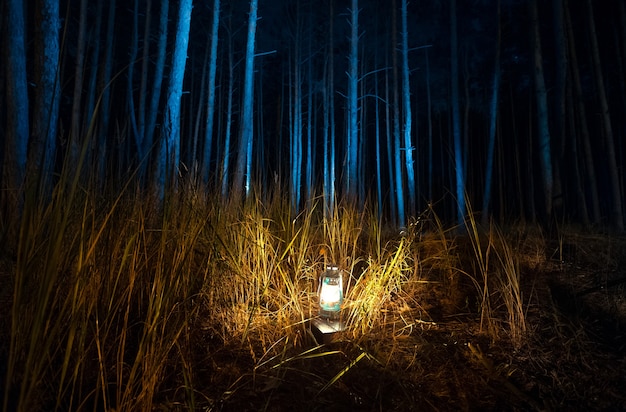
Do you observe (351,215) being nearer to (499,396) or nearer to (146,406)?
(499,396)

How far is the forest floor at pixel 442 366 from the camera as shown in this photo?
132cm

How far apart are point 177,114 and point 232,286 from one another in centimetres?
415

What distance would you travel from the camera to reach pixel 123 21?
44.1 feet

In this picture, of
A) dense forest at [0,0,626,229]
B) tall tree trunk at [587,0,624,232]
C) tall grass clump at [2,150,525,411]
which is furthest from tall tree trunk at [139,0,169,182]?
tall tree trunk at [587,0,624,232]

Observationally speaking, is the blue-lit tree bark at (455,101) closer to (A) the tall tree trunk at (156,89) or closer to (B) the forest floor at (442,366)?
(B) the forest floor at (442,366)

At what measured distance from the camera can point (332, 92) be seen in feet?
40.0

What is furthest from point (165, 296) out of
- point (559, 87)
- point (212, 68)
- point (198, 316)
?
point (212, 68)

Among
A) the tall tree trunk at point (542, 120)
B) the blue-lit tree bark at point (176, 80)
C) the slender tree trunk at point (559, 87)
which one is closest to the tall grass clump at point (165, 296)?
the blue-lit tree bark at point (176, 80)

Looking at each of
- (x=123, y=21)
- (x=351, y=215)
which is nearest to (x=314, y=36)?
(x=123, y=21)

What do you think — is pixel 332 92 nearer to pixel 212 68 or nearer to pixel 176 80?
pixel 212 68

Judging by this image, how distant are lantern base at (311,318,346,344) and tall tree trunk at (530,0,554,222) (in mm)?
4297

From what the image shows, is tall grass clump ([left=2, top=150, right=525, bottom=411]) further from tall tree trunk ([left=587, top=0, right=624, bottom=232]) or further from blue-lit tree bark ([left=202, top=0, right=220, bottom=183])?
blue-lit tree bark ([left=202, top=0, right=220, bottom=183])

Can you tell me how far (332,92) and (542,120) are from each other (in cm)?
821

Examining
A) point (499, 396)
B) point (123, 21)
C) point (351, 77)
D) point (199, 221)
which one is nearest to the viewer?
point (499, 396)
